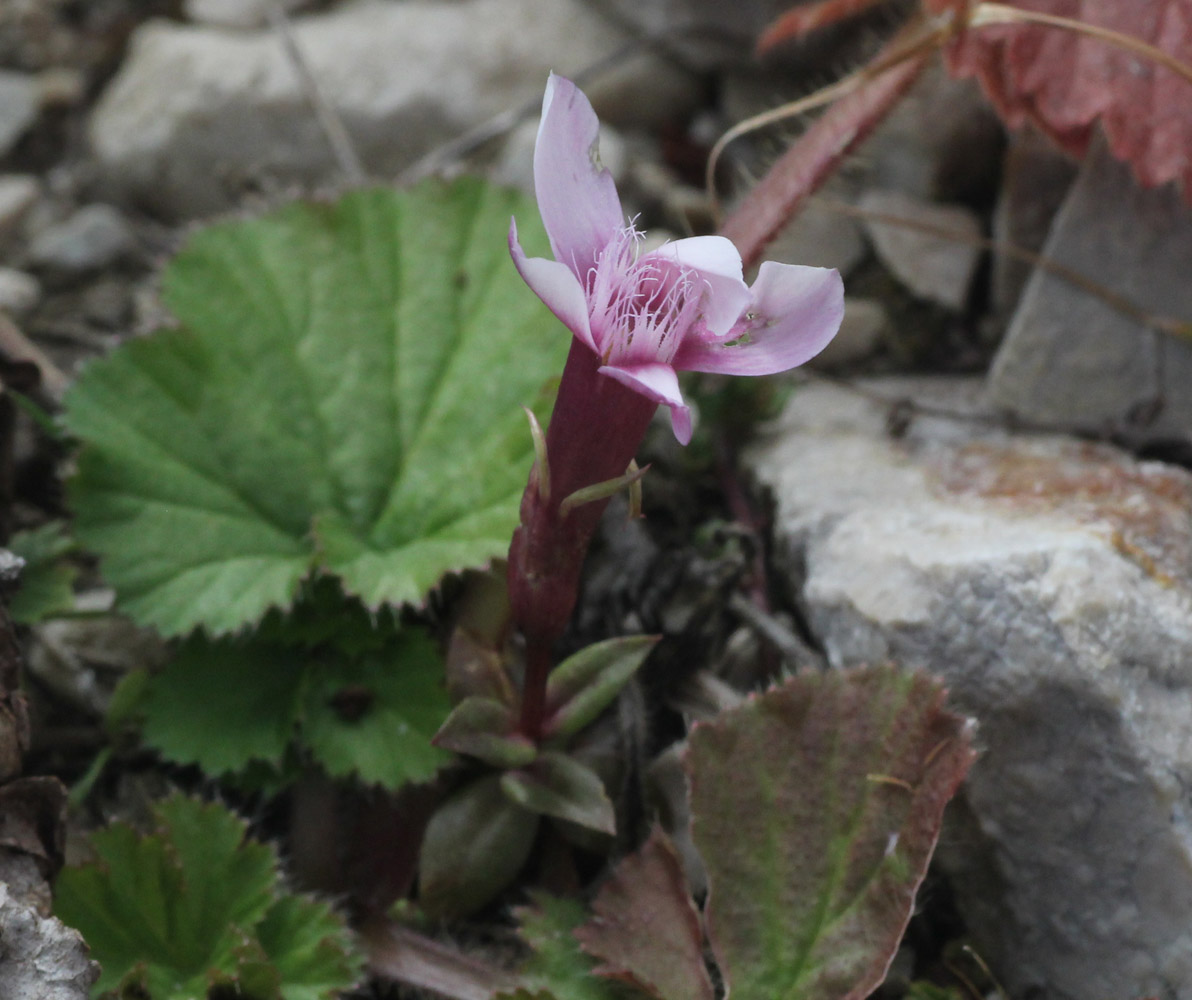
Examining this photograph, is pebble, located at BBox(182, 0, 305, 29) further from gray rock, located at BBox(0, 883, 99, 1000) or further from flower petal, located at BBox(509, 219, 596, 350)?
gray rock, located at BBox(0, 883, 99, 1000)

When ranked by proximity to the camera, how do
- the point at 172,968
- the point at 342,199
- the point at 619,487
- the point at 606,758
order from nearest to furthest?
the point at 619,487
the point at 172,968
the point at 606,758
the point at 342,199

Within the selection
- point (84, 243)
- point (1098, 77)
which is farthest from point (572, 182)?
point (84, 243)

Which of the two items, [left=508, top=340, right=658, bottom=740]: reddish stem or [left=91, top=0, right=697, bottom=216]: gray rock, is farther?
[left=91, top=0, right=697, bottom=216]: gray rock

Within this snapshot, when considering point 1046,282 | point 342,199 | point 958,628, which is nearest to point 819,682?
point 958,628

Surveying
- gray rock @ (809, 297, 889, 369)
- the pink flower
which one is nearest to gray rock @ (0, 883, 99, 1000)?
the pink flower

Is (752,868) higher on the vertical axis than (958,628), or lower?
lower

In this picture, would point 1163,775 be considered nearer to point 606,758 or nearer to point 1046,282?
point 606,758

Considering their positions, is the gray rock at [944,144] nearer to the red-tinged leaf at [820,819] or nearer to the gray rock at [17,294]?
the red-tinged leaf at [820,819]
